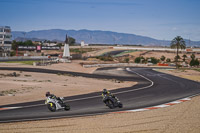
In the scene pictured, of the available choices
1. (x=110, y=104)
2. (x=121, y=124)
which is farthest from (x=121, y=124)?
(x=110, y=104)

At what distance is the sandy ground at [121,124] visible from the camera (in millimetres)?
13320

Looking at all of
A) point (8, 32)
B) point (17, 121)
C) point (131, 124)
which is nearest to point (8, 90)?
point (17, 121)

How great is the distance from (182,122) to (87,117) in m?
5.26

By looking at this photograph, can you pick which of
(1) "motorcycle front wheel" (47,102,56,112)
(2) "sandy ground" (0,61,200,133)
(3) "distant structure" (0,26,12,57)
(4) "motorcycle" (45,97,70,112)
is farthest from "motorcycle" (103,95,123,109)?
(3) "distant structure" (0,26,12,57)

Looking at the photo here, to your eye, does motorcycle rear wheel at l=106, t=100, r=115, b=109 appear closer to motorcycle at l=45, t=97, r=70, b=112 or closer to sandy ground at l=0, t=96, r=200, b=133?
sandy ground at l=0, t=96, r=200, b=133

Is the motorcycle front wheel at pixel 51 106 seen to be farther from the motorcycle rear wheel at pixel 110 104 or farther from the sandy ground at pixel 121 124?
the motorcycle rear wheel at pixel 110 104

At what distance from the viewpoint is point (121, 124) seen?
1449 cm

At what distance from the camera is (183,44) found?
9150 cm

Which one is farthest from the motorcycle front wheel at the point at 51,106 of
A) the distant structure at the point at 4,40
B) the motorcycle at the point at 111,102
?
the distant structure at the point at 4,40

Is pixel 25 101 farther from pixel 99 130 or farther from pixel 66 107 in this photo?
pixel 99 130

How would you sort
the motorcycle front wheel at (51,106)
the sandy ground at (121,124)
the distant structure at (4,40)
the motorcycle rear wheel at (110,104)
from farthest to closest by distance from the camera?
the distant structure at (4,40), the motorcycle rear wheel at (110,104), the motorcycle front wheel at (51,106), the sandy ground at (121,124)

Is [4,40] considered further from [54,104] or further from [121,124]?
[121,124]

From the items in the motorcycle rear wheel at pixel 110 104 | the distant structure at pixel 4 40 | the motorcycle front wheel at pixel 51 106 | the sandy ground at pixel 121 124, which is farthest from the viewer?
the distant structure at pixel 4 40

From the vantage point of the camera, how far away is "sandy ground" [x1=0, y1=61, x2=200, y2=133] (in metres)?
13.3
